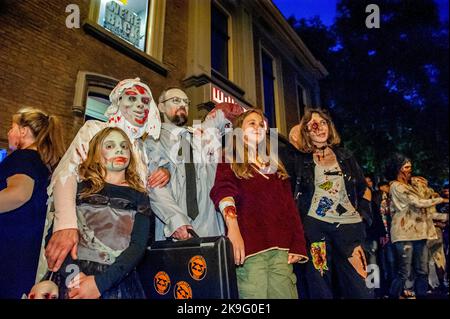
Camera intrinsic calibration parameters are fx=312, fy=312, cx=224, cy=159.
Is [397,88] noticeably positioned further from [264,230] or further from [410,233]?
[264,230]

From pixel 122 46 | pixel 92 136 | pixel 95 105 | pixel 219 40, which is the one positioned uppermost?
pixel 219 40

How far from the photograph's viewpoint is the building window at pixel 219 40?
436 centimetres

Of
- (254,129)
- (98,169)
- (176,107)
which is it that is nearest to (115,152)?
(98,169)

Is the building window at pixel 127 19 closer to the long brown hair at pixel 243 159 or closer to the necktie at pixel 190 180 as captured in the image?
the necktie at pixel 190 180

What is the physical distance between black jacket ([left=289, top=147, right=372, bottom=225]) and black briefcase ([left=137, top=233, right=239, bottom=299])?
803 mm

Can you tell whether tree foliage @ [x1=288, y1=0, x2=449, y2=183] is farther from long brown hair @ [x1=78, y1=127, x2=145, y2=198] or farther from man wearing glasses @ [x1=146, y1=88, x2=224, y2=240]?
long brown hair @ [x1=78, y1=127, x2=145, y2=198]

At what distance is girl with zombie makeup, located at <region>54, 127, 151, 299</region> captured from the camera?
1341 mm

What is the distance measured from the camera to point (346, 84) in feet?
14.2

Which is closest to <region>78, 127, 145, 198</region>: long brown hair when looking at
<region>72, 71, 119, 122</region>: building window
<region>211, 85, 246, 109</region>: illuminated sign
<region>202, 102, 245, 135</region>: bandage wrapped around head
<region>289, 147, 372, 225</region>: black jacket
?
<region>202, 102, 245, 135</region>: bandage wrapped around head

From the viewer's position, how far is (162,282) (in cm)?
142

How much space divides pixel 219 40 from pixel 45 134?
3.31 metres
